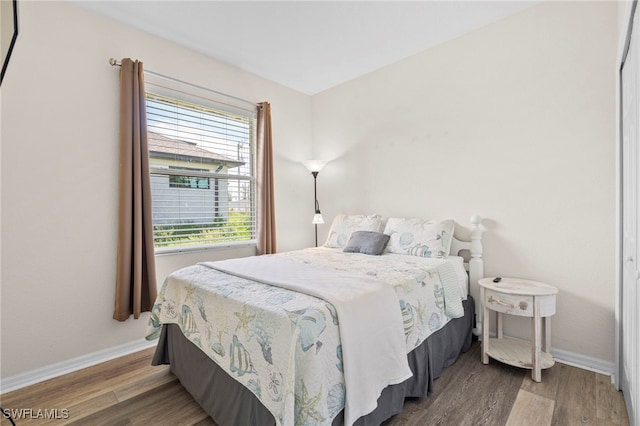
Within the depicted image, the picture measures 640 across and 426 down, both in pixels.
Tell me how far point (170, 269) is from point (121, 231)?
0.58 meters

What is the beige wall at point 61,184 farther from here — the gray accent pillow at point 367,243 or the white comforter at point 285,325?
the gray accent pillow at point 367,243

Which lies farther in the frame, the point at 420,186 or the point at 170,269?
the point at 420,186

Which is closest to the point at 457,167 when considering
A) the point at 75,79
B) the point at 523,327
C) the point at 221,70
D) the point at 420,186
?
the point at 420,186

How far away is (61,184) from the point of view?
7.26 ft

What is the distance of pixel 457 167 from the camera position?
2.73 metres

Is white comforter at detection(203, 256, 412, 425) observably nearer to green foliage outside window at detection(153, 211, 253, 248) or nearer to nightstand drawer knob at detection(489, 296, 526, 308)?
nightstand drawer knob at detection(489, 296, 526, 308)

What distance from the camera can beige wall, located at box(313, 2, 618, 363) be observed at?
6.81 feet

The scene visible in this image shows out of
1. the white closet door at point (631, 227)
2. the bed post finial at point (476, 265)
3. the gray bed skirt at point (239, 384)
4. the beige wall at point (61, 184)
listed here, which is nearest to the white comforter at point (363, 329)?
the gray bed skirt at point (239, 384)

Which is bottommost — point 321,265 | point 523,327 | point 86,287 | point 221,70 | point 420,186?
point 523,327

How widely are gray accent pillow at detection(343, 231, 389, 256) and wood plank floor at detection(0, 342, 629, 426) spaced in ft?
3.51

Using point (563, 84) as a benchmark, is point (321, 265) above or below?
below

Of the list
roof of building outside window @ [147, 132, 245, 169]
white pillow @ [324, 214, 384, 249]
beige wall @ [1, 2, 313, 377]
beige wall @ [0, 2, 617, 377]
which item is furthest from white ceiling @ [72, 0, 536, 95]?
white pillow @ [324, 214, 384, 249]

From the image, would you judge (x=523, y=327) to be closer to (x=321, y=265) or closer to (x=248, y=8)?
(x=321, y=265)

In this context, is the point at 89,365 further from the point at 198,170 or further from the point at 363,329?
the point at 363,329
